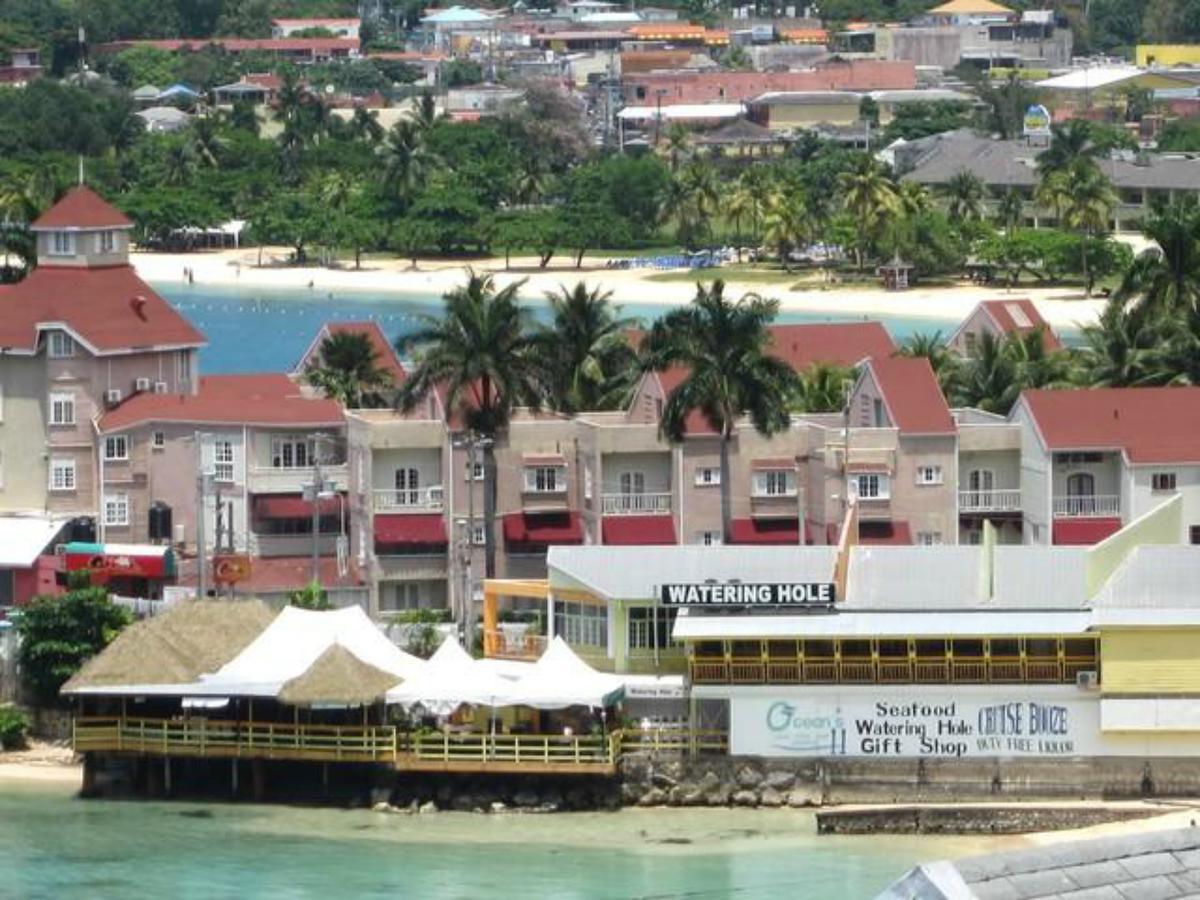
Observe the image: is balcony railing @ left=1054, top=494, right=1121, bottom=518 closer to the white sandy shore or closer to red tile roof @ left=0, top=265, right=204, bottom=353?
red tile roof @ left=0, top=265, right=204, bottom=353

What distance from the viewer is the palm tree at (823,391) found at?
76.6 m

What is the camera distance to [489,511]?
6681 centimetres

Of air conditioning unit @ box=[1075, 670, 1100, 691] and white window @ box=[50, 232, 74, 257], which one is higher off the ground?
white window @ box=[50, 232, 74, 257]

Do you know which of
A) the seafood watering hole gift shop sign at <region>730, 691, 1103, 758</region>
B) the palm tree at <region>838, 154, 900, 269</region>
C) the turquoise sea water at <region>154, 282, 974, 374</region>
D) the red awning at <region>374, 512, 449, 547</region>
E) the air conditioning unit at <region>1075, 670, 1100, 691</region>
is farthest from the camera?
the palm tree at <region>838, 154, 900, 269</region>

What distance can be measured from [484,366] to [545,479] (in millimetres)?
3836

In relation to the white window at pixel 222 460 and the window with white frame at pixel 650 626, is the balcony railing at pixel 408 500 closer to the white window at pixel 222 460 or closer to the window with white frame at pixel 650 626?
the white window at pixel 222 460

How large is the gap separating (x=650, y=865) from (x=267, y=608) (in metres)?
11.4

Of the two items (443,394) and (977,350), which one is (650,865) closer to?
(443,394)

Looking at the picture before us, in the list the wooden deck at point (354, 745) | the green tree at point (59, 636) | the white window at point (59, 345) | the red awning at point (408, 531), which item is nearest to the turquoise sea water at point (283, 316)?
the white window at point (59, 345)

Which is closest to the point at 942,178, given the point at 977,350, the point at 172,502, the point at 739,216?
the point at 739,216

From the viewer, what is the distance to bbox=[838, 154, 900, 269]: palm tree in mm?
163625

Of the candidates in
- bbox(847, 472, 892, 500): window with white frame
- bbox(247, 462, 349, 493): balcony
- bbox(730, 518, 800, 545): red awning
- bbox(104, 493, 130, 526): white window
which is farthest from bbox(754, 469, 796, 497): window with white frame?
bbox(104, 493, 130, 526): white window

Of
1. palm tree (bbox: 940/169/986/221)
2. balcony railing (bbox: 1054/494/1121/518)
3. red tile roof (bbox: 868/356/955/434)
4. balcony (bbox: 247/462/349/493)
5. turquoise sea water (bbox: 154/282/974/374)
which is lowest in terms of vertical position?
balcony railing (bbox: 1054/494/1121/518)

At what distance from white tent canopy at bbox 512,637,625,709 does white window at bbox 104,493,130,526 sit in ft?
48.6
